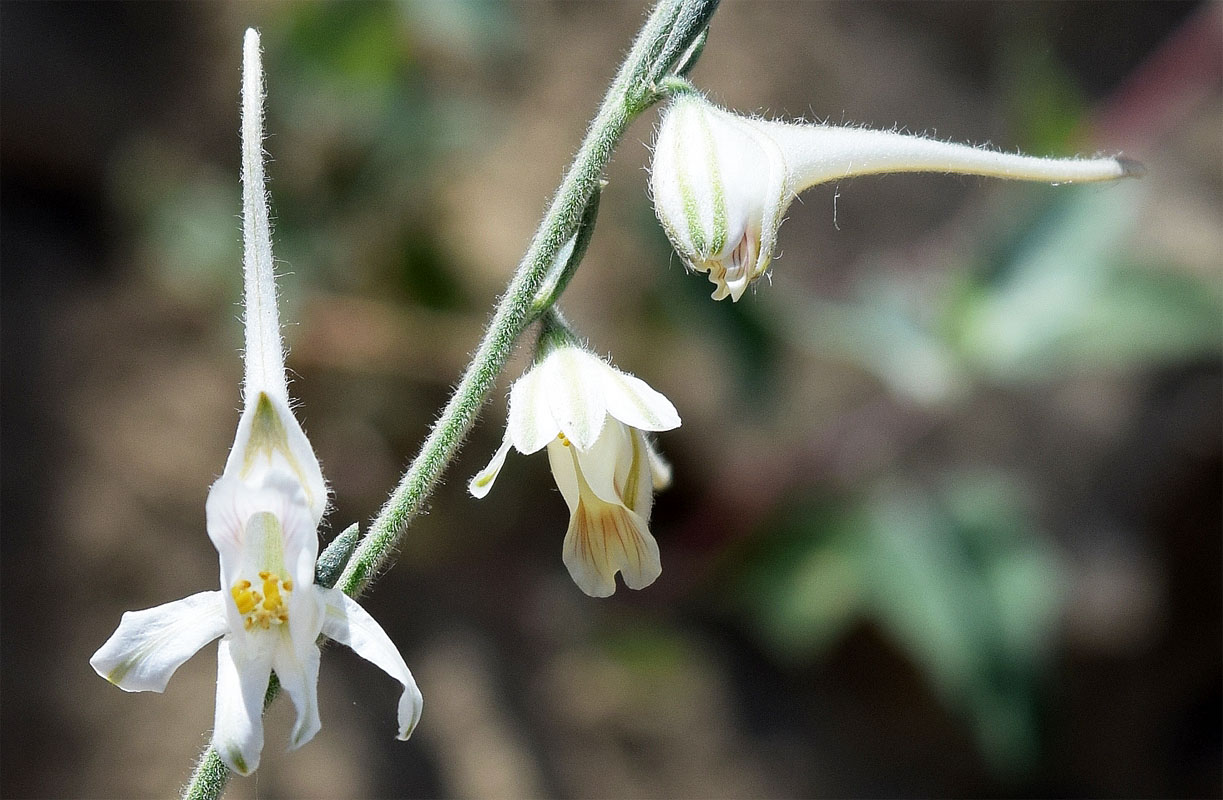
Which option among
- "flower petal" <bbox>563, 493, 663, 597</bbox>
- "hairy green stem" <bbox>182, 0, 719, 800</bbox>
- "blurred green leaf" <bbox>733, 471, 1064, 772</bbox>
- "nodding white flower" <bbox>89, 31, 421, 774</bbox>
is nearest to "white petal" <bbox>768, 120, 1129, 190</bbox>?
"hairy green stem" <bbox>182, 0, 719, 800</bbox>

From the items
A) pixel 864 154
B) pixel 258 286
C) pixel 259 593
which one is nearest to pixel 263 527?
pixel 259 593

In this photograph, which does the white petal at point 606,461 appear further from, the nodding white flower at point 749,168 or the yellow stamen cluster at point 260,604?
the yellow stamen cluster at point 260,604

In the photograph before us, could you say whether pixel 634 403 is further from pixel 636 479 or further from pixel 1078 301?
pixel 1078 301

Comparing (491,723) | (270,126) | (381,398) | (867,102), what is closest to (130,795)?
(491,723)

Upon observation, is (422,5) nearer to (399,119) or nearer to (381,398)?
(399,119)

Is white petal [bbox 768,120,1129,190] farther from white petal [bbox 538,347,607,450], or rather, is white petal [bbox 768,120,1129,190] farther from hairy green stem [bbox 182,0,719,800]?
white petal [bbox 538,347,607,450]

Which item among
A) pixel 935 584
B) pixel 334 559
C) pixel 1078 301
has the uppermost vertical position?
pixel 1078 301

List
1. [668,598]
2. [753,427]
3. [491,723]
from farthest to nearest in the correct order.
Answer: [491,723], [668,598], [753,427]
